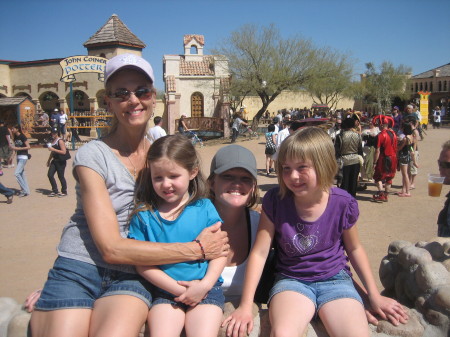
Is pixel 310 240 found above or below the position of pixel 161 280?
above

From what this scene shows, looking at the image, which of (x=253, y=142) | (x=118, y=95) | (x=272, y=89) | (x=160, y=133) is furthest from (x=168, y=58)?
(x=118, y=95)

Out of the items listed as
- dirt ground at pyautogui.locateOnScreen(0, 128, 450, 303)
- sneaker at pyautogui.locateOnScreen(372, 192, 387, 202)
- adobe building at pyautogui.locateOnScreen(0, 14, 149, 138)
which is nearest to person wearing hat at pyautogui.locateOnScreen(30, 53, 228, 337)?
dirt ground at pyautogui.locateOnScreen(0, 128, 450, 303)

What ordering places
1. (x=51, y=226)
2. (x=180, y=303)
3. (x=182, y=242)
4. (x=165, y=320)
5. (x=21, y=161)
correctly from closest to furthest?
1. (x=165, y=320)
2. (x=180, y=303)
3. (x=182, y=242)
4. (x=51, y=226)
5. (x=21, y=161)

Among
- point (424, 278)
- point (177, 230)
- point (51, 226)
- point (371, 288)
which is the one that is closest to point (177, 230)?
point (177, 230)

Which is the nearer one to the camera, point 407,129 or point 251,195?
point 251,195

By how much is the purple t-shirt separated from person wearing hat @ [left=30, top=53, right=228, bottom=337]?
37cm

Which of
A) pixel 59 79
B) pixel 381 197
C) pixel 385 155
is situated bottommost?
pixel 381 197

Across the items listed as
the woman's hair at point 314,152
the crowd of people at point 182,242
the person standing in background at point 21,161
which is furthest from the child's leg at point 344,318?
the person standing in background at point 21,161

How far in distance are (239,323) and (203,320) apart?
19 centimetres

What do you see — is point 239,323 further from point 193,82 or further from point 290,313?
point 193,82

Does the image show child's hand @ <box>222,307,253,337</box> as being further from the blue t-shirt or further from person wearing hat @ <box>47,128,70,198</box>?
person wearing hat @ <box>47,128,70,198</box>

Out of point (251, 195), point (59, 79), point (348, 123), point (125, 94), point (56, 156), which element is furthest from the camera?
point (59, 79)

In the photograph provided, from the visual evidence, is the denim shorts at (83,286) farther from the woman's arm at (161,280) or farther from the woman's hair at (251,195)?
the woman's hair at (251,195)

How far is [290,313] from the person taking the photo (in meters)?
1.89
